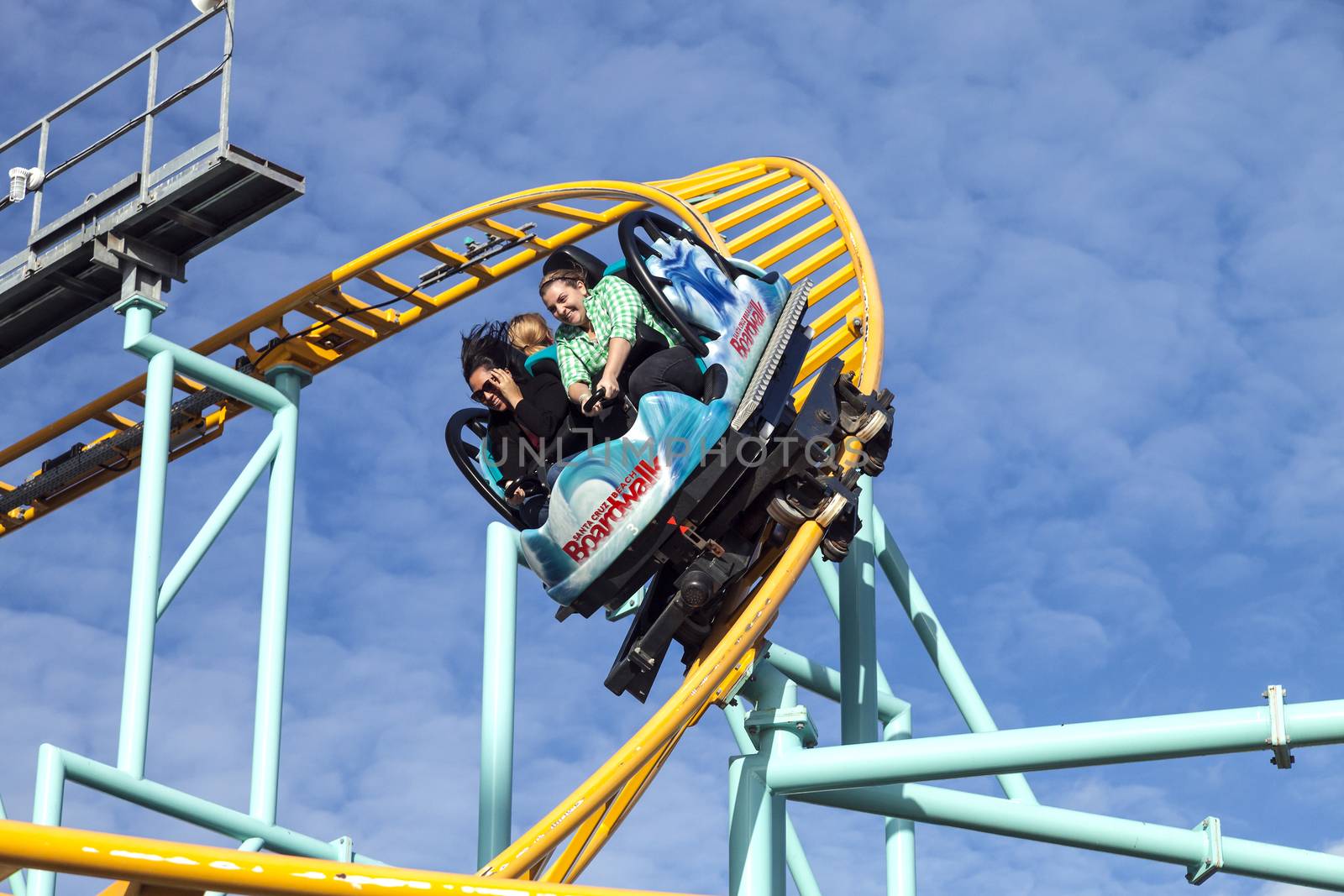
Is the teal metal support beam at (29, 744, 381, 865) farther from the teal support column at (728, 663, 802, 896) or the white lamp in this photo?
the white lamp

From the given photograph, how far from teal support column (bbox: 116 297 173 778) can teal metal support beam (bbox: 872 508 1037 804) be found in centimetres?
278

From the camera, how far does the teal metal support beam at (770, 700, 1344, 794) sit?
4.81 metres

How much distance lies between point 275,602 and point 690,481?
268 centimetres

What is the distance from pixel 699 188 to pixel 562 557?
251cm

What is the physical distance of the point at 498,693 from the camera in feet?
21.0

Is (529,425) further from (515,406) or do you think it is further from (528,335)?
(528,335)

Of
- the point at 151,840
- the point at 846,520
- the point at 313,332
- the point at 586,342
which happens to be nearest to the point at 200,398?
the point at 313,332

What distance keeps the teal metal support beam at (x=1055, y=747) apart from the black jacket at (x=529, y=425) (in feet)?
5.10

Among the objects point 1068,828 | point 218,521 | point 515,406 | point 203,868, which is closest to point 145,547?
point 218,521

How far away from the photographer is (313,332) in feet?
29.6

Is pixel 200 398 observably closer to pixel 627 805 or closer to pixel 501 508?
pixel 501 508

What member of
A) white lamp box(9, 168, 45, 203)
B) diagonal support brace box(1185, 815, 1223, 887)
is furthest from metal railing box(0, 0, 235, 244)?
diagonal support brace box(1185, 815, 1223, 887)

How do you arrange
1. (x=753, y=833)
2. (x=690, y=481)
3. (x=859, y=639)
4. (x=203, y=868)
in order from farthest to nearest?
(x=859, y=639)
(x=690, y=481)
(x=753, y=833)
(x=203, y=868)

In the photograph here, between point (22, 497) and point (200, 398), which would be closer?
point (200, 398)
